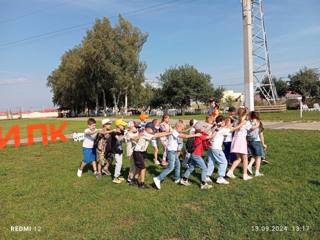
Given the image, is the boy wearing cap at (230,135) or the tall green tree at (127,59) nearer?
the boy wearing cap at (230,135)

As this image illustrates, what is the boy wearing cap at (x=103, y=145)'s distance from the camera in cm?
914

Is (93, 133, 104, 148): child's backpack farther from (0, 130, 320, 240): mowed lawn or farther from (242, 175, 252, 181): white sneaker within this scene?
(242, 175, 252, 181): white sneaker

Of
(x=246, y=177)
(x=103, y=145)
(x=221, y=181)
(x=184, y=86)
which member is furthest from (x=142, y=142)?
(x=184, y=86)

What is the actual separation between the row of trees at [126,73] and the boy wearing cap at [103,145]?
45.2 meters

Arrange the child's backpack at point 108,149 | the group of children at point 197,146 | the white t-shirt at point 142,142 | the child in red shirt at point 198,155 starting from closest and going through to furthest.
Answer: the child in red shirt at point 198,155 → the group of children at point 197,146 → the white t-shirt at point 142,142 → the child's backpack at point 108,149

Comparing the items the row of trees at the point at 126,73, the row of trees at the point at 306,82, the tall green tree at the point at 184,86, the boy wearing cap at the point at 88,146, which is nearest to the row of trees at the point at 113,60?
the row of trees at the point at 126,73

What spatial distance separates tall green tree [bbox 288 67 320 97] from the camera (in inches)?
2559

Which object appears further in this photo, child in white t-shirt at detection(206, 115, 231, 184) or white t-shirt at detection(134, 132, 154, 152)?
white t-shirt at detection(134, 132, 154, 152)

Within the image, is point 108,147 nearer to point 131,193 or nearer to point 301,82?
point 131,193

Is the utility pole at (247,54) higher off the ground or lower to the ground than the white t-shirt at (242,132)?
higher

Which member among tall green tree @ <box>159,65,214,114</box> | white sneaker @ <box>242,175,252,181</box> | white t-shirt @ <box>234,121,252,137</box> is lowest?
white sneaker @ <box>242,175,252,181</box>

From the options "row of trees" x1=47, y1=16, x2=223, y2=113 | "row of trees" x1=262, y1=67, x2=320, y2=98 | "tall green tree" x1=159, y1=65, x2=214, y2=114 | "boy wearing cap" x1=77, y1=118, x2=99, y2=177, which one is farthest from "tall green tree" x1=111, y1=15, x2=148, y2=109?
"boy wearing cap" x1=77, y1=118, x2=99, y2=177

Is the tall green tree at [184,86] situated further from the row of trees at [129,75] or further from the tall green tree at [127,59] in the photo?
the tall green tree at [127,59]

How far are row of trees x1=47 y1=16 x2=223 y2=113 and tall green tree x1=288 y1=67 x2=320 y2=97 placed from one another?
48.2 ft
